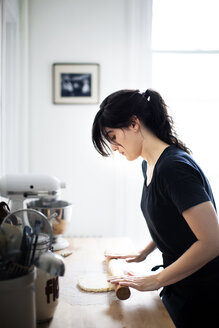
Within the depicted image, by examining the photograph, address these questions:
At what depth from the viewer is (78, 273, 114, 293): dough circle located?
44.7 inches

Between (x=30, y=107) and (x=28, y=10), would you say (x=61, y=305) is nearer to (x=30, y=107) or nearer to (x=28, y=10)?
(x=30, y=107)

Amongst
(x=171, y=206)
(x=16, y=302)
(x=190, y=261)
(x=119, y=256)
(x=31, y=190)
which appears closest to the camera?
(x=16, y=302)

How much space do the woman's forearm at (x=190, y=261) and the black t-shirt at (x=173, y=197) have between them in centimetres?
12

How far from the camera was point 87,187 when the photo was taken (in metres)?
2.53

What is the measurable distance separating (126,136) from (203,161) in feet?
4.88

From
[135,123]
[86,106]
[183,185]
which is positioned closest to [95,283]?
[183,185]

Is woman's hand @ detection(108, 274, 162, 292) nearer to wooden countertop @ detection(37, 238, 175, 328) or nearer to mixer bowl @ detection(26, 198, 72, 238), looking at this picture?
wooden countertop @ detection(37, 238, 175, 328)

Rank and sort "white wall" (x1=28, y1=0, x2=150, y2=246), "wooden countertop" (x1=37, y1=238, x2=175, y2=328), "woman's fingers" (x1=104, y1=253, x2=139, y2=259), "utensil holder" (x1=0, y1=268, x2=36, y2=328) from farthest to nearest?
"white wall" (x1=28, y1=0, x2=150, y2=246) → "woman's fingers" (x1=104, y1=253, x2=139, y2=259) → "wooden countertop" (x1=37, y1=238, x2=175, y2=328) → "utensil holder" (x1=0, y1=268, x2=36, y2=328)

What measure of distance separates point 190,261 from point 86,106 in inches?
67.1

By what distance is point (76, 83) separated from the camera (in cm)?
247

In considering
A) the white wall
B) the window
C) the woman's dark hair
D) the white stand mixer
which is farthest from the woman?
the window

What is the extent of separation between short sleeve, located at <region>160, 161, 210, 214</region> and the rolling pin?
303 millimetres

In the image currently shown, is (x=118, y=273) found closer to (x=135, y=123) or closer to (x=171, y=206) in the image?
(x=171, y=206)

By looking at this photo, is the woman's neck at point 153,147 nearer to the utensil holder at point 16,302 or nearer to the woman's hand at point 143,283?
the woman's hand at point 143,283
